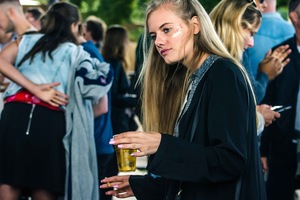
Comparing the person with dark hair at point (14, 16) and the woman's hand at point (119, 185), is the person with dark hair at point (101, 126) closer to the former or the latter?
the person with dark hair at point (14, 16)

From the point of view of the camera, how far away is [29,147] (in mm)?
5668

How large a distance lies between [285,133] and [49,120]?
1.89m

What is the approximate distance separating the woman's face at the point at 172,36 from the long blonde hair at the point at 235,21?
55.6 inches

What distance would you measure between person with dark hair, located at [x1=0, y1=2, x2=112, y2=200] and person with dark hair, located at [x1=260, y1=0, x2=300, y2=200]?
4.73ft

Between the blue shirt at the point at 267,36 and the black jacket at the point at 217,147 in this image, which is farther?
the blue shirt at the point at 267,36

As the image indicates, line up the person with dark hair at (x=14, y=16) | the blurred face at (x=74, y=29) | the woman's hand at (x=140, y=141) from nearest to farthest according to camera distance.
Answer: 1. the woman's hand at (x=140, y=141)
2. the blurred face at (x=74, y=29)
3. the person with dark hair at (x=14, y=16)

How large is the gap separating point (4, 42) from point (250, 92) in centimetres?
493

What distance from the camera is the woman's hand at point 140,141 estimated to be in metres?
2.95

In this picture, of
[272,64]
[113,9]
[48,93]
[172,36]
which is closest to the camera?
[172,36]

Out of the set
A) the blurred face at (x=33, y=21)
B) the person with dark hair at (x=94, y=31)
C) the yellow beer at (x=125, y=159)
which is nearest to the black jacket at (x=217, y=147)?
the yellow beer at (x=125, y=159)

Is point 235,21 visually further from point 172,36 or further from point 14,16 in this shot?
point 14,16

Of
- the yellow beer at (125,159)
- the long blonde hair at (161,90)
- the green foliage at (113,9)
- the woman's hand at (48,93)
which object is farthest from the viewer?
the green foliage at (113,9)

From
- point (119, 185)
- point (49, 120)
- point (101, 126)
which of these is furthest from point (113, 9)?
point (119, 185)

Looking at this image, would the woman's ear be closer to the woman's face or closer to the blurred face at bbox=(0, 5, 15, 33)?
the woman's face
